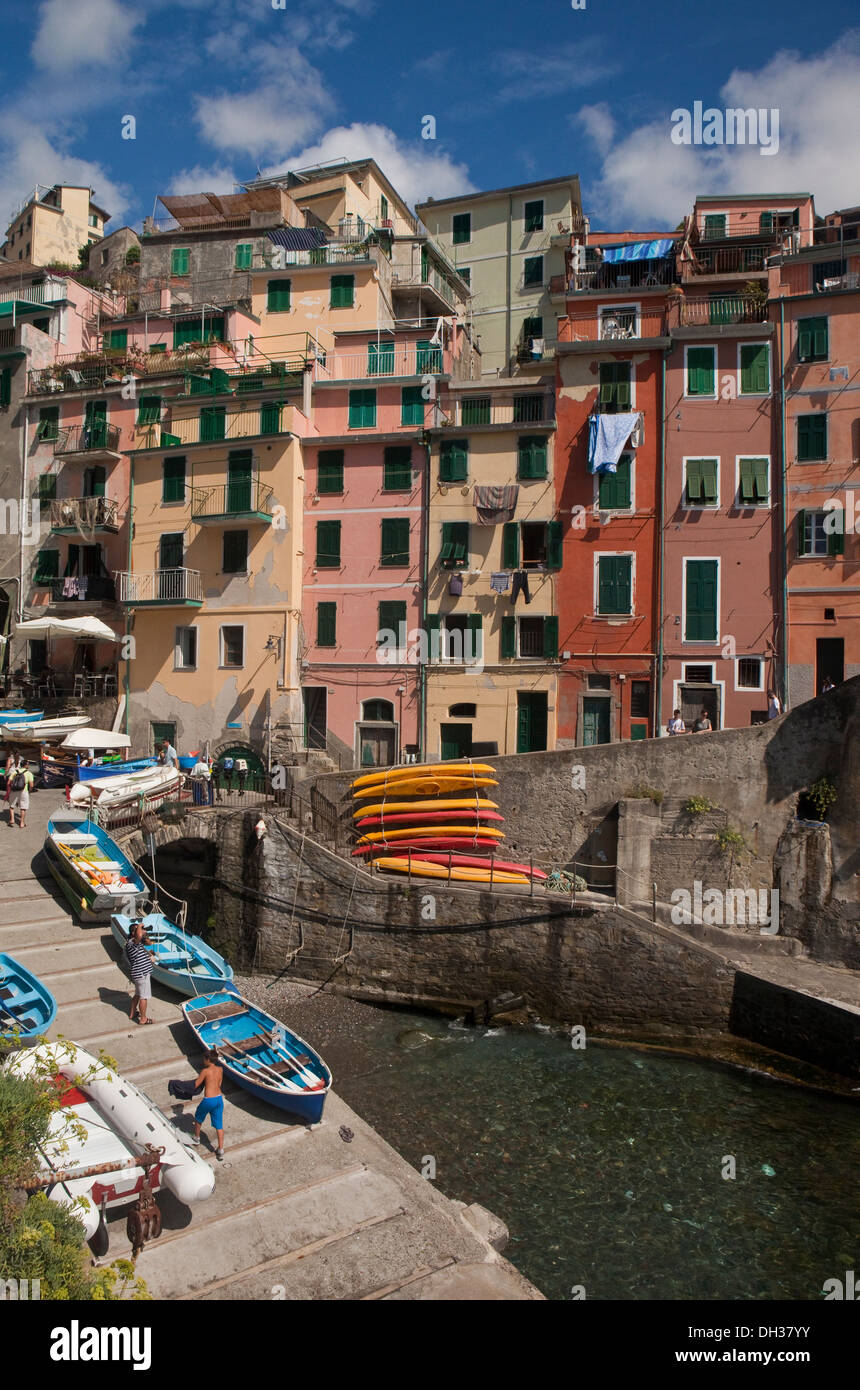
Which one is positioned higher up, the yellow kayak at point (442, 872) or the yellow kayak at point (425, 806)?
the yellow kayak at point (425, 806)

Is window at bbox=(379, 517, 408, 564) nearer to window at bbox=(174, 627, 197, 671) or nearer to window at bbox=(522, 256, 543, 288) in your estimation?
window at bbox=(174, 627, 197, 671)

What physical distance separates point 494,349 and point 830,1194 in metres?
37.6

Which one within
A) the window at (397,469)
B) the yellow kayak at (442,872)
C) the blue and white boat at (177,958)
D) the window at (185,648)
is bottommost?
the blue and white boat at (177,958)

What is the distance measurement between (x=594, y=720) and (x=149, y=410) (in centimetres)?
2082

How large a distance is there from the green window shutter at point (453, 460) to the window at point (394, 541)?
201 cm

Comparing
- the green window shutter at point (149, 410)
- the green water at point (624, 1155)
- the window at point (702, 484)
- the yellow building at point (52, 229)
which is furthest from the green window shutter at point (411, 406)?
the yellow building at point (52, 229)

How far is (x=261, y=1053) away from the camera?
15.3 meters

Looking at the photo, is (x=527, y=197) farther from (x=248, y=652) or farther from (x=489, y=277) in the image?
(x=248, y=652)

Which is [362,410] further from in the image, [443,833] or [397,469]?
[443,833]

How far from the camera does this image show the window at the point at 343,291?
3428 cm

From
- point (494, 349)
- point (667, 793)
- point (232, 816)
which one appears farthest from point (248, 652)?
point (494, 349)

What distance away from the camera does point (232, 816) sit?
23.3 m

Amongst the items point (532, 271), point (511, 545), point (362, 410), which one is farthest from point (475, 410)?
point (532, 271)

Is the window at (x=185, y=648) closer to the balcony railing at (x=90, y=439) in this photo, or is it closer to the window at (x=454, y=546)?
the balcony railing at (x=90, y=439)
